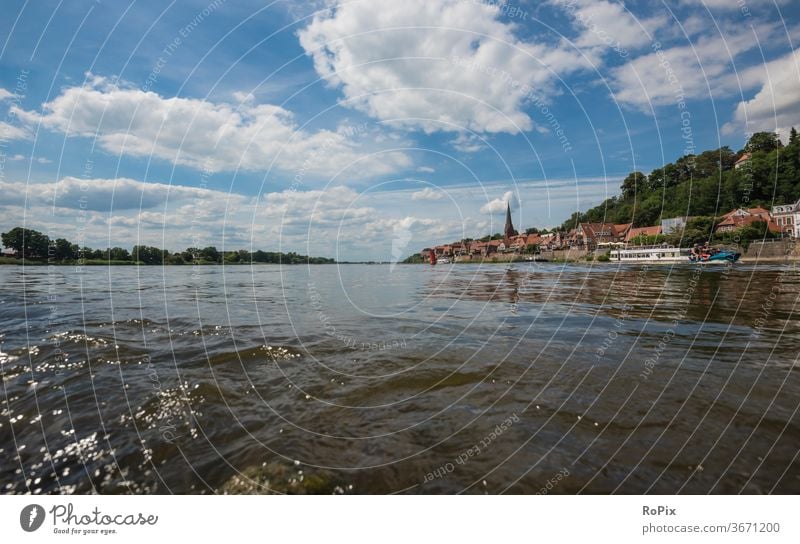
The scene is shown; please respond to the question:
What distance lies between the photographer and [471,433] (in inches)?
188

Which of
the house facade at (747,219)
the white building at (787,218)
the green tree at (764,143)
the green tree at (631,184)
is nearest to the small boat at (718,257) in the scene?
the house facade at (747,219)

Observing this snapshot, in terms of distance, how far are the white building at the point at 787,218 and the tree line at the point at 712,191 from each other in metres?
2.47

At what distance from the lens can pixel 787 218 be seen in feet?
279

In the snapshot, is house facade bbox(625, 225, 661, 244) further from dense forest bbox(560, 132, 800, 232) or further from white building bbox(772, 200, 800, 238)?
white building bbox(772, 200, 800, 238)

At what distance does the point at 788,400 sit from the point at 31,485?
10012mm

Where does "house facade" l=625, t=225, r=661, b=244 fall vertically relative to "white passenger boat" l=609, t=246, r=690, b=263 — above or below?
above

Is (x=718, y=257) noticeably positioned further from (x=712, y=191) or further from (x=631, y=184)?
(x=631, y=184)

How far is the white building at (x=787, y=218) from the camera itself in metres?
83.2

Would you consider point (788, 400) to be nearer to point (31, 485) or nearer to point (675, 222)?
point (31, 485)

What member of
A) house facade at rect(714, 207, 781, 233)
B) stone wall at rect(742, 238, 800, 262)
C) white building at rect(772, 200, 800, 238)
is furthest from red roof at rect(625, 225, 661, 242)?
stone wall at rect(742, 238, 800, 262)

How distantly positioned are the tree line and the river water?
60.0 metres

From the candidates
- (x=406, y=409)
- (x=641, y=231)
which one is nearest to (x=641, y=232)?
(x=641, y=231)

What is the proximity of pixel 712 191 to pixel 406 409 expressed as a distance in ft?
390

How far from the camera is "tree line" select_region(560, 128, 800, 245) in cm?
7912
